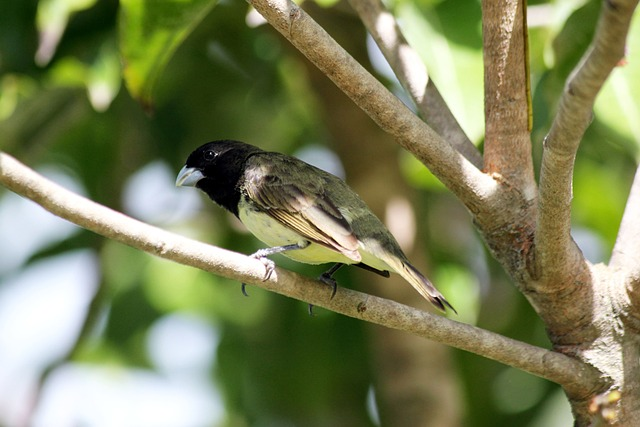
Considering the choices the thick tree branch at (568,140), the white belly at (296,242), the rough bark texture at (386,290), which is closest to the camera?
the thick tree branch at (568,140)

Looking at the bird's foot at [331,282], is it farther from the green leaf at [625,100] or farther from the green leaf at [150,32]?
the green leaf at [625,100]

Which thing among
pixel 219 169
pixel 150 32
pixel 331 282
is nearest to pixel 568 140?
pixel 331 282

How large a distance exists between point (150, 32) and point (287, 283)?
119 cm

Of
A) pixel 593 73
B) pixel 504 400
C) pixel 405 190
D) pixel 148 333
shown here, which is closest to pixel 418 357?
pixel 405 190

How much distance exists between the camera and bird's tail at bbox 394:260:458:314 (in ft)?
10.3

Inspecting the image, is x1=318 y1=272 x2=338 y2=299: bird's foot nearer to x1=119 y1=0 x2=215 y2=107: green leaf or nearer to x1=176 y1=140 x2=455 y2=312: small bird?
x1=176 y1=140 x2=455 y2=312: small bird

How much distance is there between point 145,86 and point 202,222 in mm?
Result: 2456

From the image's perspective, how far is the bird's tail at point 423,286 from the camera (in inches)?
123

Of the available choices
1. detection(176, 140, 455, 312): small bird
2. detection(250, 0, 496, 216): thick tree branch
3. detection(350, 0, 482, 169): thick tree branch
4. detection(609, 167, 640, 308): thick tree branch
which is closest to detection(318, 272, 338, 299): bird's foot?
detection(176, 140, 455, 312): small bird

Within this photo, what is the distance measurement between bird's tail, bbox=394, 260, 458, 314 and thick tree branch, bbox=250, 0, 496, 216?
0.68 meters

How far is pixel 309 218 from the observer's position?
338 centimetres

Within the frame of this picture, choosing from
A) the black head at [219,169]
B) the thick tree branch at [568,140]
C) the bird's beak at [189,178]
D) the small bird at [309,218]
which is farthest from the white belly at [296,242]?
the thick tree branch at [568,140]

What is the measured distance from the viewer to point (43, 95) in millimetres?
4590

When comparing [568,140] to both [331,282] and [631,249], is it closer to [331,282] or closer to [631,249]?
[631,249]
